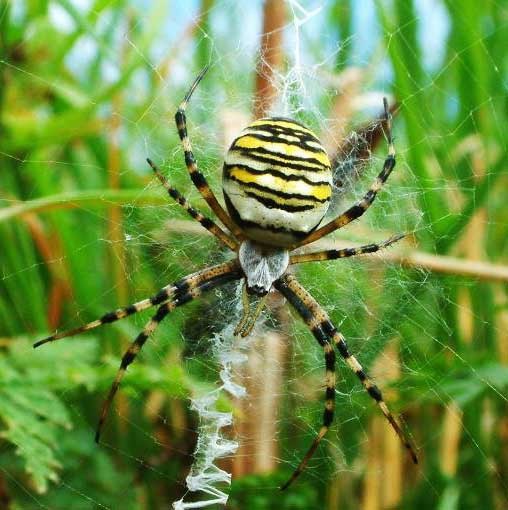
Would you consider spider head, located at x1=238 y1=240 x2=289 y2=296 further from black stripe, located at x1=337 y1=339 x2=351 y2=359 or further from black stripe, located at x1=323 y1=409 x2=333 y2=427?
black stripe, located at x1=323 y1=409 x2=333 y2=427

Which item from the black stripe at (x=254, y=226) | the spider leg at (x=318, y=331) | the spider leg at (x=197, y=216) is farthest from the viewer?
the spider leg at (x=318, y=331)

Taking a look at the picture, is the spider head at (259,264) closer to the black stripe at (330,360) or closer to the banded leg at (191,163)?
the banded leg at (191,163)

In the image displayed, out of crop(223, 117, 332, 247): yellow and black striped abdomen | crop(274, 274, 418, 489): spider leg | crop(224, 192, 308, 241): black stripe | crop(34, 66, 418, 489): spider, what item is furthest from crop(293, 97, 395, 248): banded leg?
crop(274, 274, 418, 489): spider leg

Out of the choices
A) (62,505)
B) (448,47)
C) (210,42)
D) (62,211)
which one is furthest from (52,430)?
(448,47)

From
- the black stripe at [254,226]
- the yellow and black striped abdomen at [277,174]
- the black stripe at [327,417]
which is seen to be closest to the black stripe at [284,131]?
the yellow and black striped abdomen at [277,174]

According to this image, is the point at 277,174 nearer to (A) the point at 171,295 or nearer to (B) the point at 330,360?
(A) the point at 171,295

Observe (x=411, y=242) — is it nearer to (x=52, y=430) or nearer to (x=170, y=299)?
(x=170, y=299)
